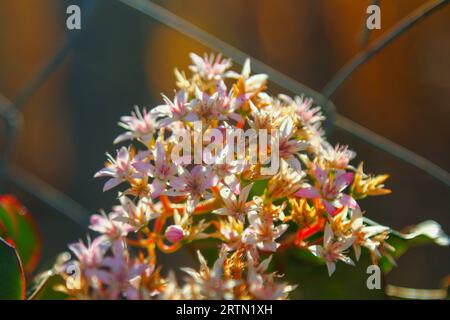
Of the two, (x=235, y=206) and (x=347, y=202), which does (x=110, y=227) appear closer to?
(x=235, y=206)

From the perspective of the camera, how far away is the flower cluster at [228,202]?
0.66 meters

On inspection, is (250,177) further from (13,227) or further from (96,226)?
(13,227)

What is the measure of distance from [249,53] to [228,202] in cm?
177

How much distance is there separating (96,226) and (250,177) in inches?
7.9

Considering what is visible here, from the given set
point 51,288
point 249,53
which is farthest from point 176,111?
point 249,53

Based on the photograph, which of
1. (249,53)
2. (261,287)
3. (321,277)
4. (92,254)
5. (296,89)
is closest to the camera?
(261,287)

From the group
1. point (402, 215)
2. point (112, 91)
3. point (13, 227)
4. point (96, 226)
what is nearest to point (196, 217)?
point (96, 226)

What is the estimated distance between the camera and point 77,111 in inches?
110

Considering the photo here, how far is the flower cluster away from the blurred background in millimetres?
1259

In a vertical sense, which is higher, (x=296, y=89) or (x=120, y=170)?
(x=296, y=89)

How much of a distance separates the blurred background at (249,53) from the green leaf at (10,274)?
1323mm

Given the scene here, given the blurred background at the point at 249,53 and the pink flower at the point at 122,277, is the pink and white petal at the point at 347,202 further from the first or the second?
the blurred background at the point at 249,53

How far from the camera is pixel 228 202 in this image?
2.23 feet

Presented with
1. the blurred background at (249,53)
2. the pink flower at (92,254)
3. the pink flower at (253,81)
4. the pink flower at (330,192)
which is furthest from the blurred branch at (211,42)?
the blurred background at (249,53)
